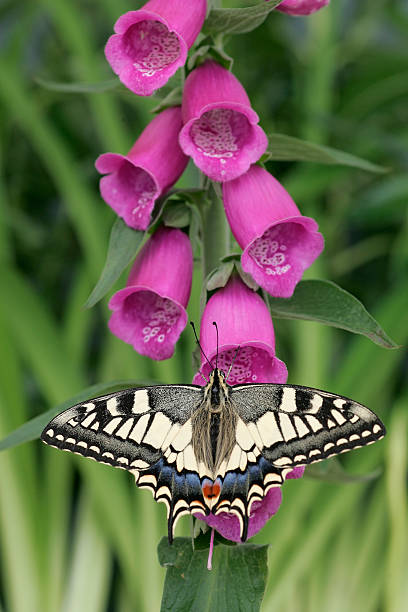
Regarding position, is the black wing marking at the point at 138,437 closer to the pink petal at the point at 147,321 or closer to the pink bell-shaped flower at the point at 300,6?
the pink petal at the point at 147,321

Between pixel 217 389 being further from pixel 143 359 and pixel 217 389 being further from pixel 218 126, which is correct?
pixel 143 359

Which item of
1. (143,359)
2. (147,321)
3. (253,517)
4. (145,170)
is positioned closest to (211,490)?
(253,517)

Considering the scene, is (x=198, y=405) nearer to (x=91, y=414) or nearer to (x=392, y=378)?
(x=91, y=414)

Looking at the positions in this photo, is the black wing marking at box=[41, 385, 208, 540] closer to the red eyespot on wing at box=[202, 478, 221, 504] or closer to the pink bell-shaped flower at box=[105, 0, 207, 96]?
the red eyespot on wing at box=[202, 478, 221, 504]

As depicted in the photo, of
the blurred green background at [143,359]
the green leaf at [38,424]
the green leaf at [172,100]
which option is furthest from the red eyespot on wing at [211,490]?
the blurred green background at [143,359]

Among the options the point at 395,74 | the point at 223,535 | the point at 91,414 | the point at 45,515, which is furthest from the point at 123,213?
the point at 395,74

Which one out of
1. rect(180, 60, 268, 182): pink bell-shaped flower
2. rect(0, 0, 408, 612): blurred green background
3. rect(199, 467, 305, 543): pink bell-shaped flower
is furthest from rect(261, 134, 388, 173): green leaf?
rect(0, 0, 408, 612): blurred green background
